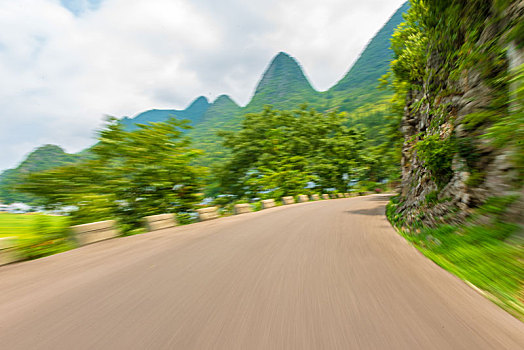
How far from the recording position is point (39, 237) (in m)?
5.32

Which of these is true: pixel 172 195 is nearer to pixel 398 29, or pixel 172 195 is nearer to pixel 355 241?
pixel 355 241

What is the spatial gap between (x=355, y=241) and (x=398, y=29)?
1227cm

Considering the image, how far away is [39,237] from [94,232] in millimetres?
1261

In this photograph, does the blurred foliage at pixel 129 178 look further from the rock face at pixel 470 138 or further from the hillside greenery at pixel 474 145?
the rock face at pixel 470 138

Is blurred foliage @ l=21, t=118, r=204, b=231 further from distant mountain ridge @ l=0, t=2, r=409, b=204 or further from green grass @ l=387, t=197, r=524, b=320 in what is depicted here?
distant mountain ridge @ l=0, t=2, r=409, b=204

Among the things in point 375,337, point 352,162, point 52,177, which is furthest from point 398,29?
point 352,162

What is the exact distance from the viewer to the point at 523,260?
289 centimetres

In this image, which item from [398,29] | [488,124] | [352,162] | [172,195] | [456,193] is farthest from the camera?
[352,162]

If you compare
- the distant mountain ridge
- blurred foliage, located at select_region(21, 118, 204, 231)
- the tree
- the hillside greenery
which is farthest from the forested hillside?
the distant mountain ridge

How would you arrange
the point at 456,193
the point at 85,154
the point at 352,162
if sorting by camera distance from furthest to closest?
the point at 352,162 → the point at 85,154 → the point at 456,193

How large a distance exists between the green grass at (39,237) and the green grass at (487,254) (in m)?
7.47

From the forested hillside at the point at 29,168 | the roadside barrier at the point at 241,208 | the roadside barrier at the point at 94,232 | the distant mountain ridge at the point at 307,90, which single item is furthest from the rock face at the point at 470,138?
the distant mountain ridge at the point at 307,90

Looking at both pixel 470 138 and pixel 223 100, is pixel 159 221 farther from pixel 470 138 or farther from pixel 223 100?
pixel 223 100

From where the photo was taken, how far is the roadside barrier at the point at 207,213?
11.1 metres
